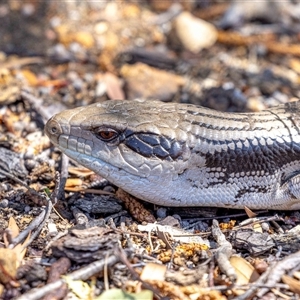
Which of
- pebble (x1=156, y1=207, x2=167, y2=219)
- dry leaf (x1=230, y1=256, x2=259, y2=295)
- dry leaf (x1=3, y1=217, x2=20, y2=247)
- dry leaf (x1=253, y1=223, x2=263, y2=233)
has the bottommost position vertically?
dry leaf (x1=253, y1=223, x2=263, y2=233)

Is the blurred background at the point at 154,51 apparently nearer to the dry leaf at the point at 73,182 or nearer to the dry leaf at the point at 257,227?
the dry leaf at the point at 73,182

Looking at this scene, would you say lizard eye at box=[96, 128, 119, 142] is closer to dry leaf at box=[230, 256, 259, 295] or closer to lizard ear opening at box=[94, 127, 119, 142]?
lizard ear opening at box=[94, 127, 119, 142]

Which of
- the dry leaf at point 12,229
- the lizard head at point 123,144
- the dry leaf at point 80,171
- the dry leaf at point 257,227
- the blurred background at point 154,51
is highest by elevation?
the lizard head at point 123,144

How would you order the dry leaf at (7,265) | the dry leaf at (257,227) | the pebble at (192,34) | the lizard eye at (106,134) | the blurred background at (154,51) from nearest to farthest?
the dry leaf at (7,265) < the lizard eye at (106,134) < the dry leaf at (257,227) < the blurred background at (154,51) < the pebble at (192,34)

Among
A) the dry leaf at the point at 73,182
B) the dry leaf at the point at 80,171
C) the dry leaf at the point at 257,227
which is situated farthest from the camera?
the dry leaf at the point at 80,171

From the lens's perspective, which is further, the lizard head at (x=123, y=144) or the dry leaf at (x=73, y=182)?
the dry leaf at (x=73, y=182)

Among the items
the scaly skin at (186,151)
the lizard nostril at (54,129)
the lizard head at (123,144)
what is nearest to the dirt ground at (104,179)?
the scaly skin at (186,151)

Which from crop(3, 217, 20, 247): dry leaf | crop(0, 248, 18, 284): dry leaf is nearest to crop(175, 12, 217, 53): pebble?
crop(3, 217, 20, 247): dry leaf
